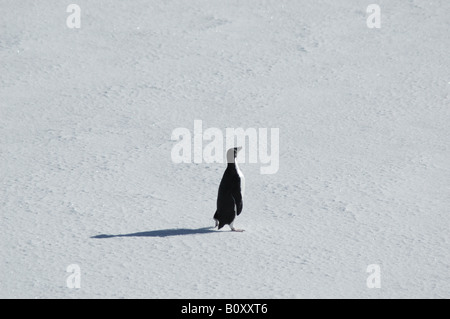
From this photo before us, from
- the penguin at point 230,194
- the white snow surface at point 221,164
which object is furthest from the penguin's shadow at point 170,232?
the penguin at point 230,194

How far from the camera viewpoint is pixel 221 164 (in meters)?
8.01

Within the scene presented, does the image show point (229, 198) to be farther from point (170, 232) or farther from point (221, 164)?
point (221, 164)

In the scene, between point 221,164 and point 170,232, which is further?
point 221,164

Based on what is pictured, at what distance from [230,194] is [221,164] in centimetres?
156

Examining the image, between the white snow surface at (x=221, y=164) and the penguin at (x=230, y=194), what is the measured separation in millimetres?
156

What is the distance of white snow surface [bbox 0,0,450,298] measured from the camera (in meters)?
5.86

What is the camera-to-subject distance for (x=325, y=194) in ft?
24.0

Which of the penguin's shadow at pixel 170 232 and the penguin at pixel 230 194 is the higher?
the penguin at pixel 230 194

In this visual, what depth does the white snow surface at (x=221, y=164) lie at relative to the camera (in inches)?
231

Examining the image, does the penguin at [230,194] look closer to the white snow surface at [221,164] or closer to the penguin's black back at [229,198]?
the penguin's black back at [229,198]

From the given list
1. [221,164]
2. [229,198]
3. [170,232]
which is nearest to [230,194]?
[229,198]

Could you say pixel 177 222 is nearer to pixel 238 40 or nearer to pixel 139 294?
pixel 139 294

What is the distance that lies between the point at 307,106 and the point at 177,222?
3172mm
